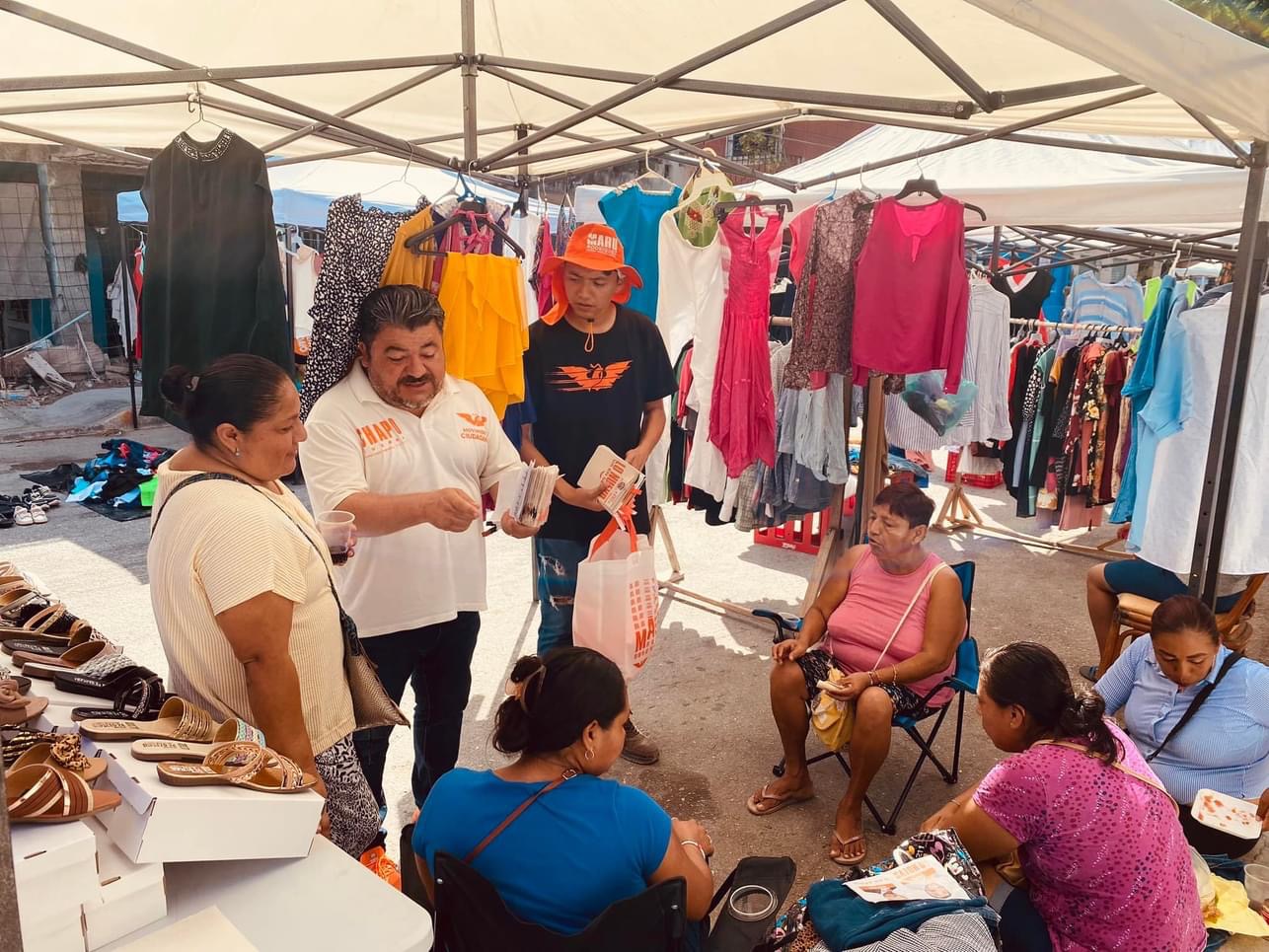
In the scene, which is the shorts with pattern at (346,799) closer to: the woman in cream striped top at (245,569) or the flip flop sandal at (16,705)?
the woman in cream striped top at (245,569)

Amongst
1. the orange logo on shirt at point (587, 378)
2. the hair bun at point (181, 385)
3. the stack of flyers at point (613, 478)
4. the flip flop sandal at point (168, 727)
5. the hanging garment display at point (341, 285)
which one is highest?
the hanging garment display at point (341, 285)

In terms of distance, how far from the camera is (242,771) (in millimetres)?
1441

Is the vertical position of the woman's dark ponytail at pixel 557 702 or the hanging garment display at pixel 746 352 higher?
the hanging garment display at pixel 746 352

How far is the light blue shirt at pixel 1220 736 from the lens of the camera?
10.1 ft

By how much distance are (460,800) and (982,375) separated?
4.74 m

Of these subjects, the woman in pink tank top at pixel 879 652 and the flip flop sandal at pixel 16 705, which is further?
the woman in pink tank top at pixel 879 652

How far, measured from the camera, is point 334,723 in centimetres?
211

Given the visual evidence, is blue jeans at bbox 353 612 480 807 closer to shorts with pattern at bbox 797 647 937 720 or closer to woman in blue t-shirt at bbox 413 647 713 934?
woman in blue t-shirt at bbox 413 647 713 934

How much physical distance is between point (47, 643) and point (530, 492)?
125 centimetres

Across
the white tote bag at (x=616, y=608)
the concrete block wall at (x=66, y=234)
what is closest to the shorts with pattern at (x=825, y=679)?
the white tote bag at (x=616, y=608)

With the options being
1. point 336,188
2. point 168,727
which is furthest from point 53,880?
point 336,188

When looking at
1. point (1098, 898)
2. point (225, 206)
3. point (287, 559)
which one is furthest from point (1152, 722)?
point (225, 206)

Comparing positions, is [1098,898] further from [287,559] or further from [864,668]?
[287,559]

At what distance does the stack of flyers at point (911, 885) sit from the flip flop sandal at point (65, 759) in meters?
1.45
